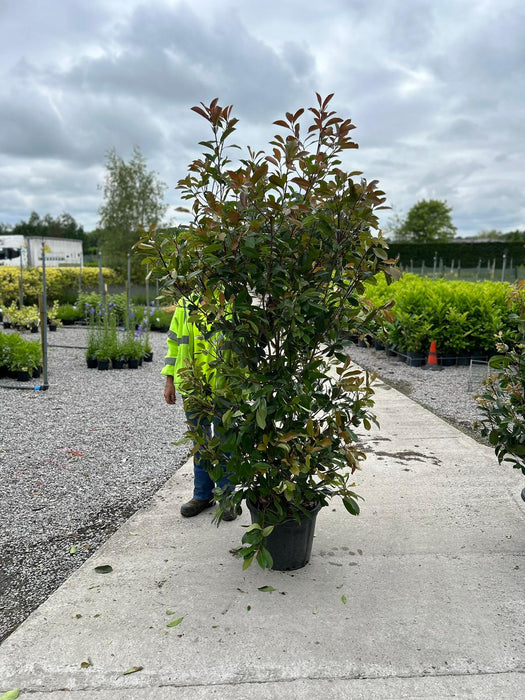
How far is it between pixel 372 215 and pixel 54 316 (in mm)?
13527

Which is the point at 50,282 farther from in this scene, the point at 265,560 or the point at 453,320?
the point at 265,560

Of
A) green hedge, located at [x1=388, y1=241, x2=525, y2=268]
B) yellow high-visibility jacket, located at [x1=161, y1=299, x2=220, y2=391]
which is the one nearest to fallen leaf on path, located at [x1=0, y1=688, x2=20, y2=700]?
yellow high-visibility jacket, located at [x1=161, y1=299, x2=220, y2=391]

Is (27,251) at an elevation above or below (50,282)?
above

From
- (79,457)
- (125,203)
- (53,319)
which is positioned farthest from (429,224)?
(79,457)

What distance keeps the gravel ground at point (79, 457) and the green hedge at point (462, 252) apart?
34784mm

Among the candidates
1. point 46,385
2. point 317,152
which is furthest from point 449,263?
point 317,152

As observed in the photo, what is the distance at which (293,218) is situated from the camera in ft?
8.05

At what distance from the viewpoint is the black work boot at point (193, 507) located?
3.62m

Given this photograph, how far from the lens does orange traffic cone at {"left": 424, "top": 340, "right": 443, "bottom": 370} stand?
9.23 meters

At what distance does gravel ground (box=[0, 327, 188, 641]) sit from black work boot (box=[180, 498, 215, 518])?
40cm

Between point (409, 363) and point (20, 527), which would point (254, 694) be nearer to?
point (20, 527)

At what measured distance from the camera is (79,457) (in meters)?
4.84

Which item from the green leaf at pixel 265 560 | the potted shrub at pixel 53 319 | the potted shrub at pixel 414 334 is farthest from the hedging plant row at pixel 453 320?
the potted shrub at pixel 53 319

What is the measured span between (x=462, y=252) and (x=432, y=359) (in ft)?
117
